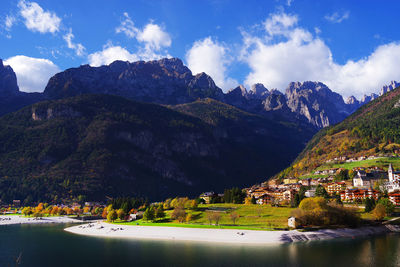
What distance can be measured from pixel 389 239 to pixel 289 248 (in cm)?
3252

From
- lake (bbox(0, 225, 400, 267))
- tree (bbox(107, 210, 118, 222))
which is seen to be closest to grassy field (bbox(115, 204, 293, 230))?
lake (bbox(0, 225, 400, 267))

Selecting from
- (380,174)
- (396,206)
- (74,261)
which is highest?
(380,174)

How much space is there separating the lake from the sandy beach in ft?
21.6

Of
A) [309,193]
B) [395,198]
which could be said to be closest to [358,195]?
[395,198]

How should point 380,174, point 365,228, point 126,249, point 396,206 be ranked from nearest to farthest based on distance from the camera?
point 126,249 < point 365,228 < point 396,206 < point 380,174

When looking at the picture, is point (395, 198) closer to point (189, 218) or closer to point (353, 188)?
point (353, 188)

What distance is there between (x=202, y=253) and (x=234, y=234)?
26.1 metres

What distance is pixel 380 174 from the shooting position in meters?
185

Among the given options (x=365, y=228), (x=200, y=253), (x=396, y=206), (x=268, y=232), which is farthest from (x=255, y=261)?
(x=396, y=206)

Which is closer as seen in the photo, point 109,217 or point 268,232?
point 268,232

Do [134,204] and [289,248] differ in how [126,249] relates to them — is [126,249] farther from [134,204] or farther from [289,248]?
[134,204]

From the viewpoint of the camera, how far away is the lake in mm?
76312

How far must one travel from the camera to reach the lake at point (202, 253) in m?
76.3

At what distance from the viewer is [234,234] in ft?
366
